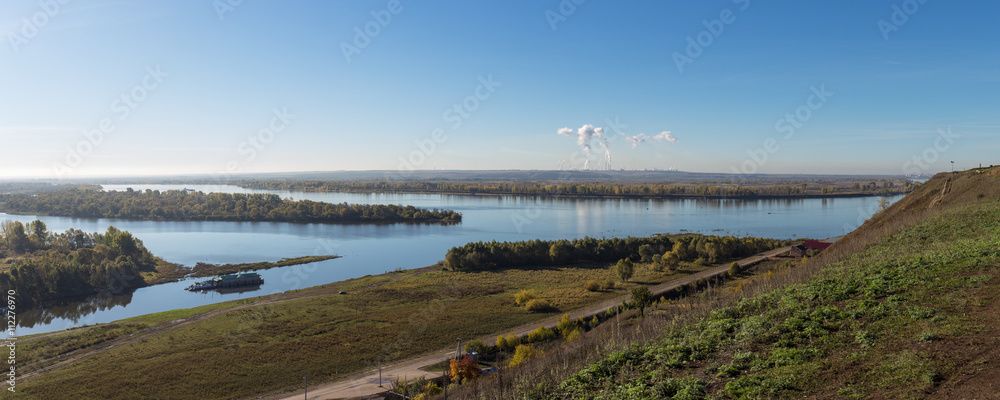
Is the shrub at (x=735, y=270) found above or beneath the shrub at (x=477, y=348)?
above

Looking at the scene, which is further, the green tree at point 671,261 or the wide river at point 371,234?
the green tree at point 671,261

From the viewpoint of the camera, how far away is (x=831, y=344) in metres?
5.88

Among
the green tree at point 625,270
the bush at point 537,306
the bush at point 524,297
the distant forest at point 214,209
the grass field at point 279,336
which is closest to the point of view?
the grass field at point 279,336

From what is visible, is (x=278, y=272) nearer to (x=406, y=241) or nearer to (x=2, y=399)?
(x=406, y=241)

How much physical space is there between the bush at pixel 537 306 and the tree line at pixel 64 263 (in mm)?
26438

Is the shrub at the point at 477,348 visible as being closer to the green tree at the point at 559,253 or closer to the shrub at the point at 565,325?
the shrub at the point at 565,325

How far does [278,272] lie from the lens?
35438 mm

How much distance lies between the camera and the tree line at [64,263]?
26.9 meters

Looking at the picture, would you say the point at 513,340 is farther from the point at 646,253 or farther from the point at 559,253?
the point at 646,253

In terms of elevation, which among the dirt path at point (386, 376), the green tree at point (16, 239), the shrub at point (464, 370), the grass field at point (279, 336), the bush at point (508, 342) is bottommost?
the grass field at point (279, 336)

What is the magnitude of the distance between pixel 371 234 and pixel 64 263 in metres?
27.9

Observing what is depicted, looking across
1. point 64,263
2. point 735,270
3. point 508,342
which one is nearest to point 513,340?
point 508,342

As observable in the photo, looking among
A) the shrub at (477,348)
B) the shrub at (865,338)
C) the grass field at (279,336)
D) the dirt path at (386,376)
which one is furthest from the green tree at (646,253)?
the shrub at (865,338)

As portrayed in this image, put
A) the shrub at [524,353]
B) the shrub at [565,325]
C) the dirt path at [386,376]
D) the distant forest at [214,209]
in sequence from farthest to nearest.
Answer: the distant forest at [214,209], the shrub at [565,325], the shrub at [524,353], the dirt path at [386,376]
